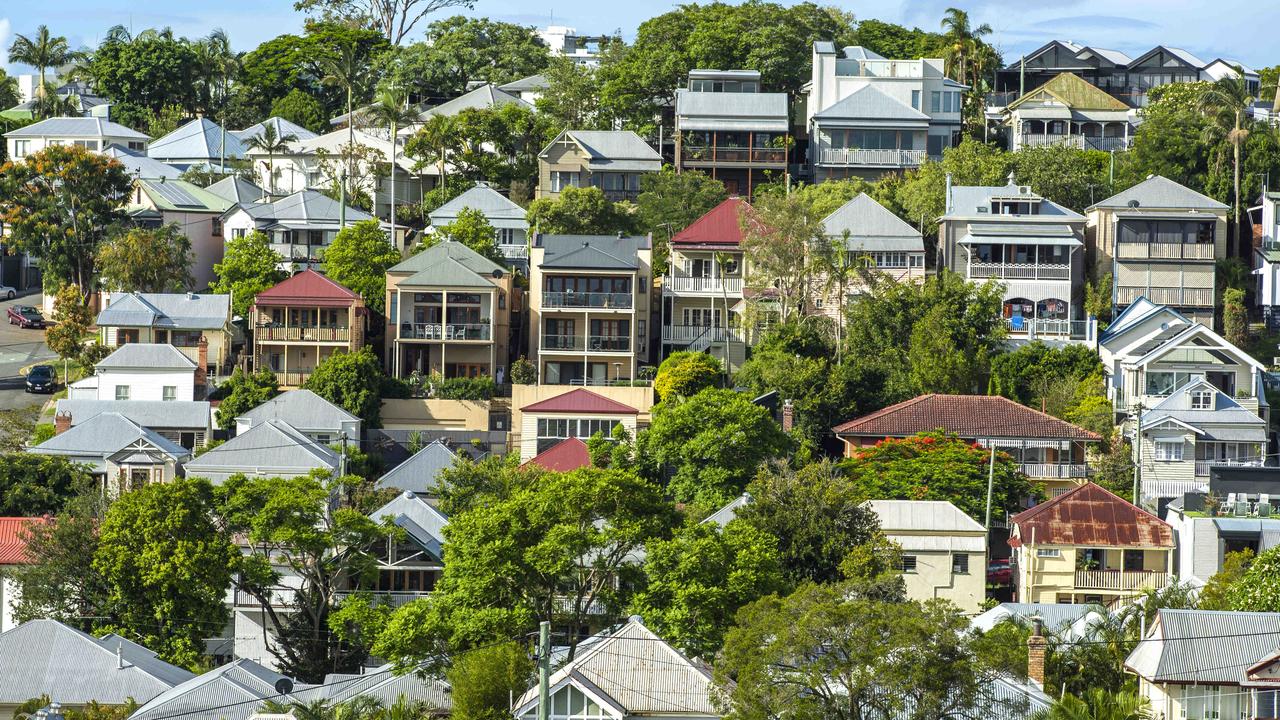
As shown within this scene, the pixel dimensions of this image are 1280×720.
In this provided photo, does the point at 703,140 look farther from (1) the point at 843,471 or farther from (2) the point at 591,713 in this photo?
(2) the point at 591,713

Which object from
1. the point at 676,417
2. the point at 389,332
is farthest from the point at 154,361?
the point at 676,417

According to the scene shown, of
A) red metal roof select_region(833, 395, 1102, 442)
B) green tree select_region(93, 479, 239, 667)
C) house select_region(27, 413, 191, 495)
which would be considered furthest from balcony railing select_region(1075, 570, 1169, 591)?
house select_region(27, 413, 191, 495)

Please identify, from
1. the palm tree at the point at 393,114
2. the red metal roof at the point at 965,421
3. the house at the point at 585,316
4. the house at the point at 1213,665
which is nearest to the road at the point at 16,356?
the palm tree at the point at 393,114

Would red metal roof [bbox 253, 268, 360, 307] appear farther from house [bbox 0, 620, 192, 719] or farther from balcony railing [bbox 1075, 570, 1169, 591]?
balcony railing [bbox 1075, 570, 1169, 591]

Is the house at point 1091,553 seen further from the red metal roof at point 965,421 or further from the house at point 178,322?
the house at point 178,322

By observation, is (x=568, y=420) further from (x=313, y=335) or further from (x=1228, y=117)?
(x=1228, y=117)

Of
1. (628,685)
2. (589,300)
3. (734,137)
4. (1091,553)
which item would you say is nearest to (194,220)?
(589,300)

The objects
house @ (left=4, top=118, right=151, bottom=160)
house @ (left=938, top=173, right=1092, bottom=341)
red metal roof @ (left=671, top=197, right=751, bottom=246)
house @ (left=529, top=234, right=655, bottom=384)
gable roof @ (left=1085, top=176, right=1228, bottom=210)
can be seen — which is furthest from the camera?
house @ (left=4, top=118, right=151, bottom=160)
